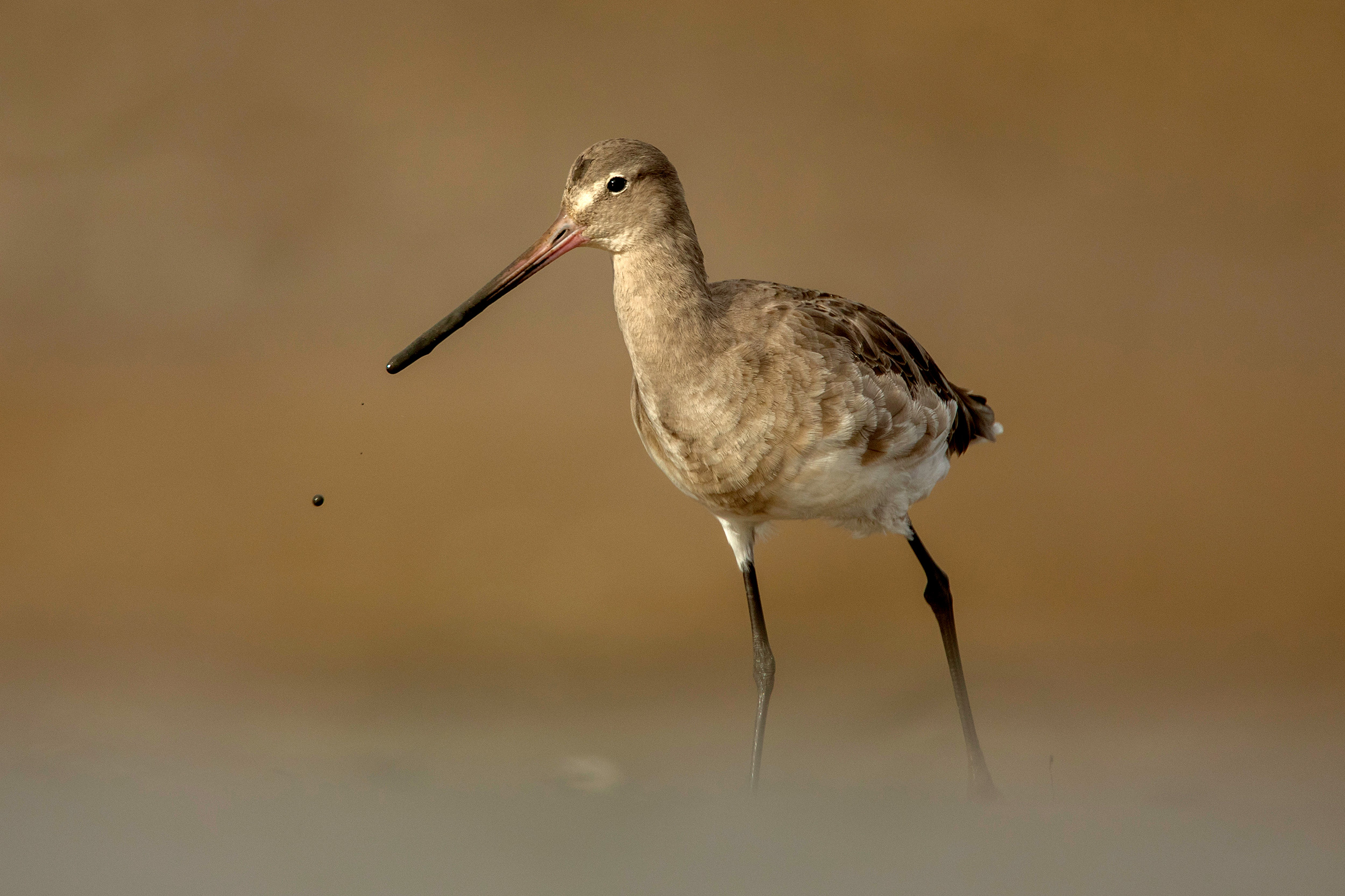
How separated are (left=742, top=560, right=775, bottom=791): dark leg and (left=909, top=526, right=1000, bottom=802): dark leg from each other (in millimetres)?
535

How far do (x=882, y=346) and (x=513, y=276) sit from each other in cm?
115

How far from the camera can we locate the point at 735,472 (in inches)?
148

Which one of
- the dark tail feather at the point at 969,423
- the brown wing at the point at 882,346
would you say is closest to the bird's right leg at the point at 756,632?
the brown wing at the point at 882,346

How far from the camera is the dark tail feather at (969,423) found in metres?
4.62

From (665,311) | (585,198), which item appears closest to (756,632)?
(665,311)

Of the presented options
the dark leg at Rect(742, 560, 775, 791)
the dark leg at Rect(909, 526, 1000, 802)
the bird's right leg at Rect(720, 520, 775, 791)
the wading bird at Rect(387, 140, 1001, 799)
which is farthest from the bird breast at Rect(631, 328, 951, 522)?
the dark leg at Rect(909, 526, 1000, 802)

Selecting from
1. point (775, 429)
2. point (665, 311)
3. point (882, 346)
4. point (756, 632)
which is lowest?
point (756, 632)

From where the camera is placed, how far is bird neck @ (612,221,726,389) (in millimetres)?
3672

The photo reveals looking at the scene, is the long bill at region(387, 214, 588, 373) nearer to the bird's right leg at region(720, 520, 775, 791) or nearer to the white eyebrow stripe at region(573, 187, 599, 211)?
the white eyebrow stripe at region(573, 187, 599, 211)

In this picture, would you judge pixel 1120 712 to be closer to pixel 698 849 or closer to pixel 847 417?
pixel 847 417

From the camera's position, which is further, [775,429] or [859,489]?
[859,489]

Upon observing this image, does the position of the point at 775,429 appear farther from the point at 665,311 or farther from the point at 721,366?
the point at 665,311

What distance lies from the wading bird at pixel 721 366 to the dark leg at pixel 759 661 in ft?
1.25

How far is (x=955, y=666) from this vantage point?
4512 mm
